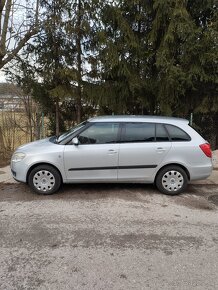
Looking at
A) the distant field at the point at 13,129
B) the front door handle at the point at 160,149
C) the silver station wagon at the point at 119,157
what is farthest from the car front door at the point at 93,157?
the distant field at the point at 13,129

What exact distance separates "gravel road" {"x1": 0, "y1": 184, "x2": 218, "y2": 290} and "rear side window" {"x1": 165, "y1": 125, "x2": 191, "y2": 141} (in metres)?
1.21

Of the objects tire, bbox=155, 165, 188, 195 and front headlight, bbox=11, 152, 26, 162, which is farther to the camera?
tire, bbox=155, 165, 188, 195

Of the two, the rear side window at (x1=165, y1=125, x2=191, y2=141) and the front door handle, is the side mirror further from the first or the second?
the rear side window at (x1=165, y1=125, x2=191, y2=141)

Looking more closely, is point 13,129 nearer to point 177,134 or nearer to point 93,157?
point 93,157

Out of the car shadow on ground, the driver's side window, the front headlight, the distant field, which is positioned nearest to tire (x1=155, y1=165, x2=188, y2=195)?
the car shadow on ground

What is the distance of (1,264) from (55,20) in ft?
26.8

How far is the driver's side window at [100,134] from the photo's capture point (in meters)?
6.21

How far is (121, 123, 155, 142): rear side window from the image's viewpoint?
6246mm

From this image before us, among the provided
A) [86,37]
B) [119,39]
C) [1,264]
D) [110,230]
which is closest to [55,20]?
[86,37]

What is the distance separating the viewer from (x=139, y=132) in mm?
6297

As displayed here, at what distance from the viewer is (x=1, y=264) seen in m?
3.56

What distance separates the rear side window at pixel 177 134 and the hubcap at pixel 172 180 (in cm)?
69

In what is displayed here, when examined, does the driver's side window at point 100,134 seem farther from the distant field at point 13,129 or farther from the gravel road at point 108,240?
the distant field at point 13,129

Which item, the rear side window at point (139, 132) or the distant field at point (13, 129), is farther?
the distant field at point (13, 129)
